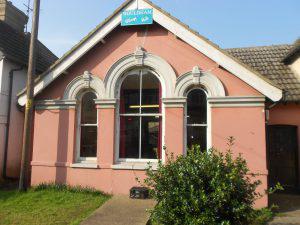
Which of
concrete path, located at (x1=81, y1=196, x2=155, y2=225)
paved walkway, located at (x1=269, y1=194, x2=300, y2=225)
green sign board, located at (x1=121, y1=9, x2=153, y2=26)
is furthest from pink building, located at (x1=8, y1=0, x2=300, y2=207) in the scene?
concrete path, located at (x1=81, y1=196, x2=155, y2=225)

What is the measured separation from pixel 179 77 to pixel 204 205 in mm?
4477

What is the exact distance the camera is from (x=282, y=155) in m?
10.9

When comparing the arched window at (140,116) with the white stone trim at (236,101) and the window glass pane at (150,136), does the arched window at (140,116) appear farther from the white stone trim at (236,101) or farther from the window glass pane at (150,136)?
the white stone trim at (236,101)

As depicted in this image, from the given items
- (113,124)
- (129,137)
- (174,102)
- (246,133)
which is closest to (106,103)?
(113,124)

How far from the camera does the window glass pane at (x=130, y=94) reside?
30.2 feet

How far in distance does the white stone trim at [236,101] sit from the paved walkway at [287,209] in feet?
9.34

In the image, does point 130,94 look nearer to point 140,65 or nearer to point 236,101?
point 140,65

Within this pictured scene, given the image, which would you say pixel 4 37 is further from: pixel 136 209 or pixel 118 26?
pixel 136 209

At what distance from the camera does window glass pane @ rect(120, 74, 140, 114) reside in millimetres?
9203

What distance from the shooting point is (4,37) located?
12.3 metres

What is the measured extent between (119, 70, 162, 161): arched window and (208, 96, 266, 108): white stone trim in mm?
1619

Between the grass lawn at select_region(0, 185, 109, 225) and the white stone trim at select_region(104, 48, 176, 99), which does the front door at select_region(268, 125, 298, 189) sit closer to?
→ the white stone trim at select_region(104, 48, 176, 99)

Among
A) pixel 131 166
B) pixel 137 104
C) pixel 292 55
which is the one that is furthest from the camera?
pixel 292 55

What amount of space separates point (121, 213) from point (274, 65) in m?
9.33
